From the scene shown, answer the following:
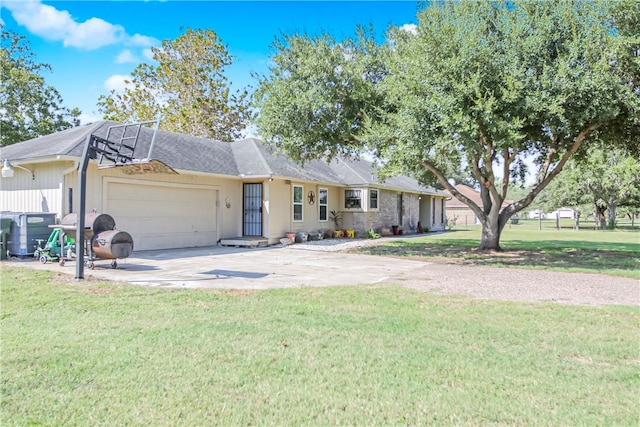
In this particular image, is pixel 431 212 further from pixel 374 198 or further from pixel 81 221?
pixel 81 221

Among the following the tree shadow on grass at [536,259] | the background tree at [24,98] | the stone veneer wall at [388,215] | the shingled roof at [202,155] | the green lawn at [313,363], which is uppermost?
the background tree at [24,98]

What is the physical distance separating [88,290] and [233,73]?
2588cm

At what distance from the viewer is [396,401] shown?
9.80ft

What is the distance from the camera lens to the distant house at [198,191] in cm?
1164

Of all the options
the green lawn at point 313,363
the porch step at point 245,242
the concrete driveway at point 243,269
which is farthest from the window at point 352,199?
the green lawn at point 313,363

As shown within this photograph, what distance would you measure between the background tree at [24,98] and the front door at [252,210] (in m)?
17.8

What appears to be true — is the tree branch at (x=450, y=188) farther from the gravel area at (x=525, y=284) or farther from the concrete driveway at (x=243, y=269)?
the gravel area at (x=525, y=284)

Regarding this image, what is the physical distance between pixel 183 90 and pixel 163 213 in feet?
56.8

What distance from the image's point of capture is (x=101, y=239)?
8.46 metres

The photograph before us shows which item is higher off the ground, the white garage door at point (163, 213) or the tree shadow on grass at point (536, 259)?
the white garage door at point (163, 213)

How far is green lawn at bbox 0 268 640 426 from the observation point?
284cm

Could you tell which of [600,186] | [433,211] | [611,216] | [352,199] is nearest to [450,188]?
[352,199]

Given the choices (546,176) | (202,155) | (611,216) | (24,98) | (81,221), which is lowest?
(81,221)

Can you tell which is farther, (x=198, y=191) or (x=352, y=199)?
(x=352, y=199)
